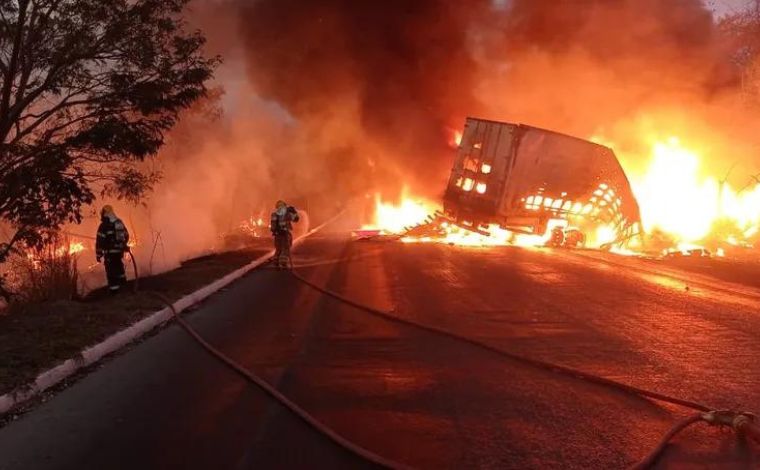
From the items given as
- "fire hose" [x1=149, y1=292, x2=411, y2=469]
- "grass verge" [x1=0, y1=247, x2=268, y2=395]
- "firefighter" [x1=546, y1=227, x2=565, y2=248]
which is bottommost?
"grass verge" [x1=0, y1=247, x2=268, y2=395]

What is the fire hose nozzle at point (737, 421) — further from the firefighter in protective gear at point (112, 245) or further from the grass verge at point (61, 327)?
the firefighter in protective gear at point (112, 245)

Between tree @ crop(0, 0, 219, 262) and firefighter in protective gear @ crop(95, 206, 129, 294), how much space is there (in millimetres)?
610

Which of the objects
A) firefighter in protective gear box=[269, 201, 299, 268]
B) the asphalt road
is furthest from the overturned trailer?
the asphalt road

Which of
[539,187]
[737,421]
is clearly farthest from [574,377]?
[539,187]

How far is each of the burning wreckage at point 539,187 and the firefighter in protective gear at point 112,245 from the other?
898 cm

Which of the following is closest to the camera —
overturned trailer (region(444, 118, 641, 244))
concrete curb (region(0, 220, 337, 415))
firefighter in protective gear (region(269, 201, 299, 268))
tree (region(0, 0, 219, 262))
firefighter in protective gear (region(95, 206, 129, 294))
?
concrete curb (region(0, 220, 337, 415))

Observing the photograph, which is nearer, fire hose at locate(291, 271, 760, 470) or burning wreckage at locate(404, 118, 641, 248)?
fire hose at locate(291, 271, 760, 470)

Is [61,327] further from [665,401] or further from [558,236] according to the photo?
[558,236]

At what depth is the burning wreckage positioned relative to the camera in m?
15.6

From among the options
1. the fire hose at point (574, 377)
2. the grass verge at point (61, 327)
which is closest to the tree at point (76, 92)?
the grass verge at point (61, 327)

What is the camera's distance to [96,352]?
5.95 m

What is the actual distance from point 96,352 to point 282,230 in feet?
23.7

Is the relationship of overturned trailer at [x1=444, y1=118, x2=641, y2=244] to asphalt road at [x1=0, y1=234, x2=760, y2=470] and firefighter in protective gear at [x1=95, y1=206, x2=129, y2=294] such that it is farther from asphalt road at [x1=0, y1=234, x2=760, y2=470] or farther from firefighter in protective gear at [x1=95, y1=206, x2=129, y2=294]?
firefighter in protective gear at [x1=95, y1=206, x2=129, y2=294]

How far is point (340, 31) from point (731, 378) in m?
16.6
